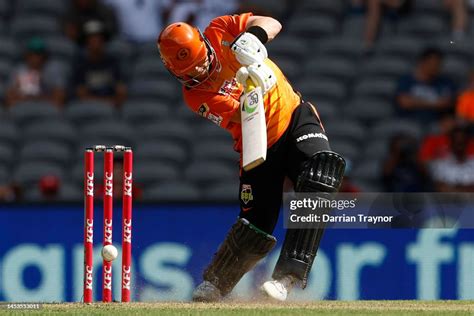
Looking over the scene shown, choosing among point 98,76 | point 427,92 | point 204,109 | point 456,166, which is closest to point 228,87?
point 204,109

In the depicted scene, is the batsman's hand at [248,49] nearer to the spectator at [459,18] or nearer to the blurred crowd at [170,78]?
the blurred crowd at [170,78]

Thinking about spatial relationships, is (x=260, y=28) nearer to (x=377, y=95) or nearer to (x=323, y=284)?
(x=323, y=284)

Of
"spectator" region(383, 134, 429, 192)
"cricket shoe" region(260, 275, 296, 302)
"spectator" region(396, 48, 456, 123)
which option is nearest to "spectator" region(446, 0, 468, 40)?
"spectator" region(396, 48, 456, 123)

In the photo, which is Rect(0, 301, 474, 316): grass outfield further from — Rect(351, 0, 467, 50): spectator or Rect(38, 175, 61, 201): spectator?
Rect(351, 0, 467, 50): spectator

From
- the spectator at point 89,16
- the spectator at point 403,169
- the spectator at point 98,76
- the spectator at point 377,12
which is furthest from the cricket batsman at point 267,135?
the spectator at point 89,16

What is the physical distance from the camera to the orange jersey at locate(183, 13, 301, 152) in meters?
7.23

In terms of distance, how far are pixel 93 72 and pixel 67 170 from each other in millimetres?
1036

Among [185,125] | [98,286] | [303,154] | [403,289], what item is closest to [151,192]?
[185,125]

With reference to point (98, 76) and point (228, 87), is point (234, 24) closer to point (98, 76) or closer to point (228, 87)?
point (228, 87)

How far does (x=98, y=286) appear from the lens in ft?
30.4

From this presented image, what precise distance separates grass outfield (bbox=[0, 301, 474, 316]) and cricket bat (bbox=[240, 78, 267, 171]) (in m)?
0.83

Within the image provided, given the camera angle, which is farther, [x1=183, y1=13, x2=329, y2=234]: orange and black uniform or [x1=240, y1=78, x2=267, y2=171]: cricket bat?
[x1=183, y1=13, x2=329, y2=234]: orange and black uniform

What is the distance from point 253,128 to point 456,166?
389cm

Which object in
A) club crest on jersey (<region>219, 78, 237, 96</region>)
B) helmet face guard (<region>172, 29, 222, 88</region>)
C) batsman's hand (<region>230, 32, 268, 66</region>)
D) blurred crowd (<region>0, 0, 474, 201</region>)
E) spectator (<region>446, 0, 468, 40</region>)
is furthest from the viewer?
spectator (<region>446, 0, 468, 40</region>)
